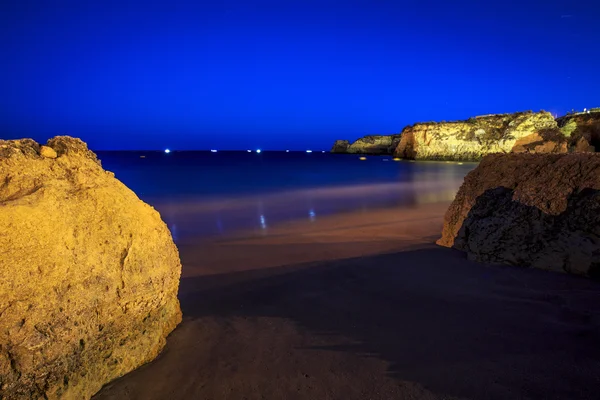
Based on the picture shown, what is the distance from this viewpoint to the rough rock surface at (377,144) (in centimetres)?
9988

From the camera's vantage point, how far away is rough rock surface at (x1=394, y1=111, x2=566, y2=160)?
167 feet

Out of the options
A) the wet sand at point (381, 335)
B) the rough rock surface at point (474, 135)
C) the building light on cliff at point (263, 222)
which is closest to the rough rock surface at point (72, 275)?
the wet sand at point (381, 335)

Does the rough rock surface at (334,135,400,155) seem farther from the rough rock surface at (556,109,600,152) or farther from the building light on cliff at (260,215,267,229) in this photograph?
the building light on cliff at (260,215,267,229)

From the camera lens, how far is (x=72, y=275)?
8.28 ft

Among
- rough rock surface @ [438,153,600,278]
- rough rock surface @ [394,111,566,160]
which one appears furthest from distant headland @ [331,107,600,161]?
rough rock surface @ [438,153,600,278]

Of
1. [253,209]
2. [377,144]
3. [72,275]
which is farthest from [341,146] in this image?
[72,275]

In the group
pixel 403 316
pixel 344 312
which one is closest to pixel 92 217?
pixel 344 312

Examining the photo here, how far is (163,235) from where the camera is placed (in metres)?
3.39

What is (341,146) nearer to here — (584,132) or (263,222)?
(584,132)

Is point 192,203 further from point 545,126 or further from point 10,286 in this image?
point 545,126

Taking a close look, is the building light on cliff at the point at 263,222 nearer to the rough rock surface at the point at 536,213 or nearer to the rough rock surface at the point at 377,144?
the rough rock surface at the point at 536,213

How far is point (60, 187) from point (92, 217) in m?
0.32

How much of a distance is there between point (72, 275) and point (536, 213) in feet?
17.8

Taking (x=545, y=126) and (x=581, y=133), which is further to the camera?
(x=545, y=126)
